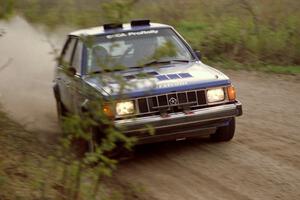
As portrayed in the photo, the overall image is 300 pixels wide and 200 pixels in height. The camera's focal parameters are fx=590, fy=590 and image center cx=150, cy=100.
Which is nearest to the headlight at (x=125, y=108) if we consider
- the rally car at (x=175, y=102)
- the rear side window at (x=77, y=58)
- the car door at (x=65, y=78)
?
the rally car at (x=175, y=102)

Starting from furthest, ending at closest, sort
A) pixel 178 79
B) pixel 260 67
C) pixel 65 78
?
pixel 260 67 → pixel 65 78 → pixel 178 79

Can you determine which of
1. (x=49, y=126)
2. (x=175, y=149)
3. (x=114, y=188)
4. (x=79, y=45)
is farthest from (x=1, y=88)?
(x=114, y=188)

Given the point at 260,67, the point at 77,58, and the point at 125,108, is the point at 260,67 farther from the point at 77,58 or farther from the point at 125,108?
the point at 125,108

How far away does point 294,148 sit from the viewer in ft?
24.1

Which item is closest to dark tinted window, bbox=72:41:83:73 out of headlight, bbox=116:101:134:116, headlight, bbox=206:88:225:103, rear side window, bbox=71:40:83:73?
rear side window, bbox=71:40:83:73

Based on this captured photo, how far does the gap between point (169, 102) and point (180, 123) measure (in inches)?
11.0

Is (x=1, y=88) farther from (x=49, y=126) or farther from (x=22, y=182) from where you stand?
(x=22, y=182)

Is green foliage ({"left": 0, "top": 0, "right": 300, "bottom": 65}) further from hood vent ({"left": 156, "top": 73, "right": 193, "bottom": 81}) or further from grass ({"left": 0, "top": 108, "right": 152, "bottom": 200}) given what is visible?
hood vent ({"left": 156, "top": 73, "right": 193, "bottom": 81})

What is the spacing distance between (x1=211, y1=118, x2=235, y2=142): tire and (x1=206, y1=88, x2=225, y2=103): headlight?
1.55 feet

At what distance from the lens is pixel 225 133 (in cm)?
766

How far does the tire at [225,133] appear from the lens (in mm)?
7559

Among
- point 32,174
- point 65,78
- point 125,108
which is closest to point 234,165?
point 125,108

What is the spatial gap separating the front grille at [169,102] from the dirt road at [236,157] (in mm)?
692

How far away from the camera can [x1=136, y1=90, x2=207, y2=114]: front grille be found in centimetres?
684
